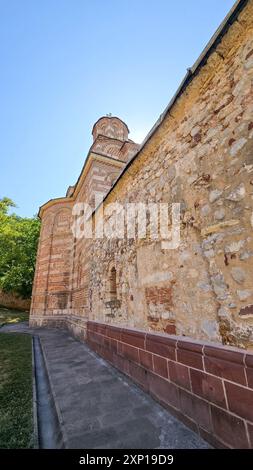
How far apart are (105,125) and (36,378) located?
49.5ft

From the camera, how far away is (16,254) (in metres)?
18.7

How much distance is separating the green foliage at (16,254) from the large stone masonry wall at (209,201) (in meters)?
16.5

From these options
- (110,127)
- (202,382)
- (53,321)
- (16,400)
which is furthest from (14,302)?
(202,382)

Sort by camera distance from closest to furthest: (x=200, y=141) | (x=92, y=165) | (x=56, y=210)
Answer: (x=200, y=141), (x=92, y=165), (x=56, y=210)

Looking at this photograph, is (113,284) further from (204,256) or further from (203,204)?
(203,204)

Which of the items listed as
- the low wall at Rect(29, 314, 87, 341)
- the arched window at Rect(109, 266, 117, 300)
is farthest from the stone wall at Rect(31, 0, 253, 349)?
the low wall at Rect(29, 314, 87, 341)

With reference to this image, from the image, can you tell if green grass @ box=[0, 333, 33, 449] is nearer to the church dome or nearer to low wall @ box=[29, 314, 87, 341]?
low wall @ box=[29, 314, 87, 341]

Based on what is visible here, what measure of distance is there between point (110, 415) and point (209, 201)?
2904mm

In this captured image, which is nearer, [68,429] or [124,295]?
[68,429]

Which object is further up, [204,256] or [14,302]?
[204,256]

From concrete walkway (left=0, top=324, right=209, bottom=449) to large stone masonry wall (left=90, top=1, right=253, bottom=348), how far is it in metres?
0.97
